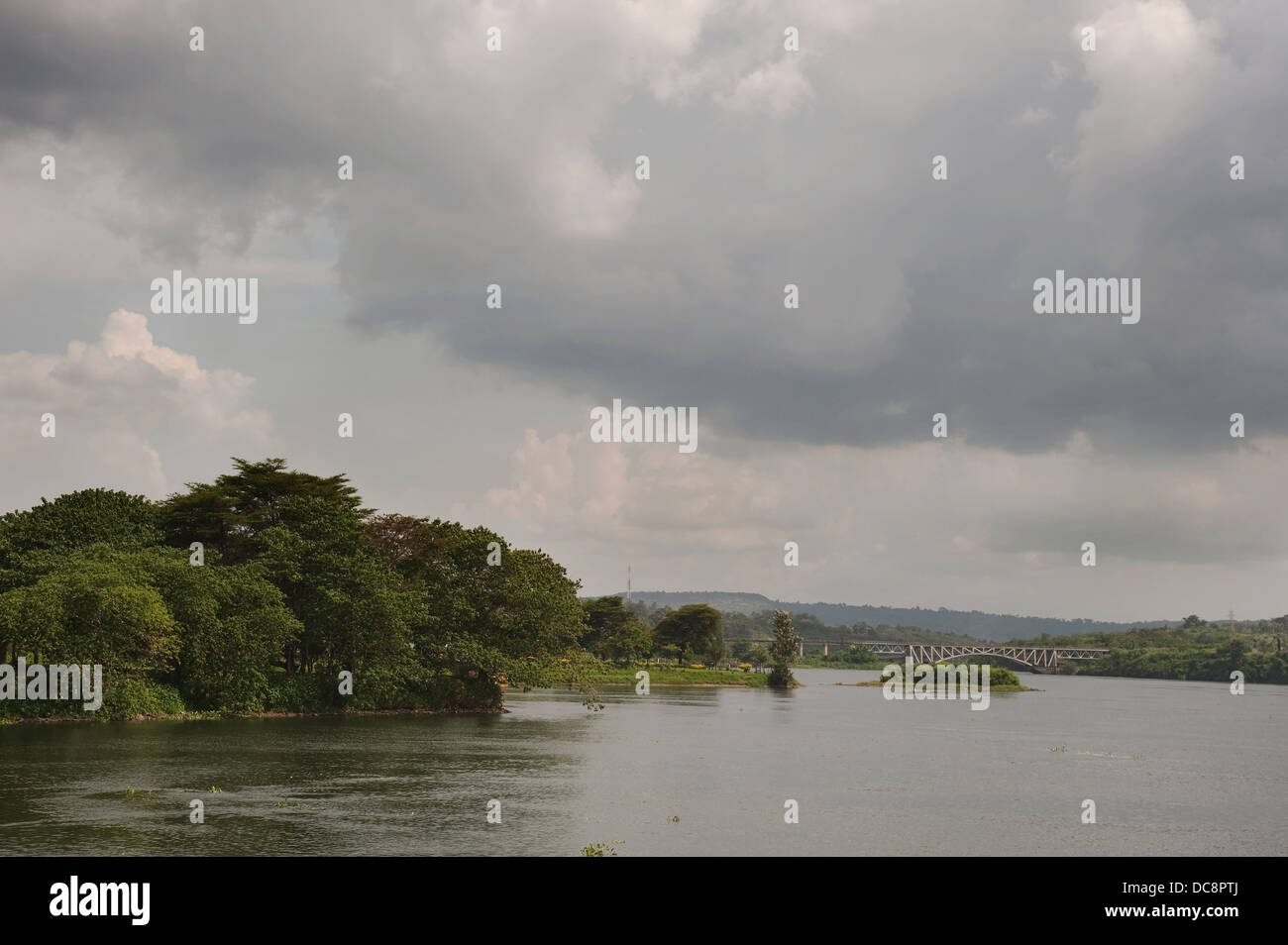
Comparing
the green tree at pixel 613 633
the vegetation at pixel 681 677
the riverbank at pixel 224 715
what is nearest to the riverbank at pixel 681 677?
the vegetation at pixel 681 677

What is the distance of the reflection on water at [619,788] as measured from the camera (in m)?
37.3

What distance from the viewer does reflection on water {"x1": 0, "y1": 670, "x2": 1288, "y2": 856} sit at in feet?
122

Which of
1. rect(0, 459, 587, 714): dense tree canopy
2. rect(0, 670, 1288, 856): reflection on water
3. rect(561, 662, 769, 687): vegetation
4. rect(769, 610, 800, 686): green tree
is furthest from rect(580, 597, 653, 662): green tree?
rect(0, 670, 1288, 856): reflection on water

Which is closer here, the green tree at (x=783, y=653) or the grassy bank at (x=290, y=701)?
the grassy bank at (x=290, y=701)

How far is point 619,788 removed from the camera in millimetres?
49938

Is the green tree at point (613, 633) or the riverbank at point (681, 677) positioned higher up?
the green tree at point (613, 633)

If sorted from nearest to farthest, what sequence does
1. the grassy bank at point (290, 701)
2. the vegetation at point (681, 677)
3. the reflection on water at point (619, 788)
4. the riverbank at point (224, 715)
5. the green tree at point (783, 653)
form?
the reflection on water at point (619, 788) < the riverbank at point (224, 715) < the grassy bank at point (290, 701) < the vegetation at point (681, 677) < the green tree at point (783, 653)

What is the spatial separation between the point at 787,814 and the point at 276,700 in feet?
173

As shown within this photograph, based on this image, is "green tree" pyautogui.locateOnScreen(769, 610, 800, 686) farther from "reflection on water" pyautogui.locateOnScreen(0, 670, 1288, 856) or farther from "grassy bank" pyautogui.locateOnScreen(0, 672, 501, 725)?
"grassy bank" pyautogui.locateOnScreen(0, 672, 501, 725)

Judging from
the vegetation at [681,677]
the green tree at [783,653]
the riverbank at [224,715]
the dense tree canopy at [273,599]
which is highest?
the dense tree canopy at [273,599]

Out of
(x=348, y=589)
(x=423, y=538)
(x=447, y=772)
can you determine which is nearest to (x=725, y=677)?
(x=423, y=538)

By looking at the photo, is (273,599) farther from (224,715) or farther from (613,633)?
(613,633)

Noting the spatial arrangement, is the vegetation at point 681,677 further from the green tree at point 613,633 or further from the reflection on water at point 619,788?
the reflection on water at point 619,788
